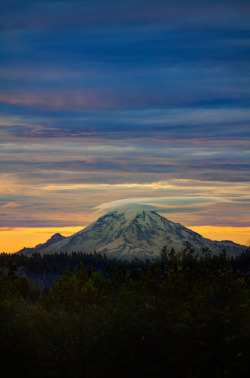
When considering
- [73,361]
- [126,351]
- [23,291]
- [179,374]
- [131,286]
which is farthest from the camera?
[23,291]

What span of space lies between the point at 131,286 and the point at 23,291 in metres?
118

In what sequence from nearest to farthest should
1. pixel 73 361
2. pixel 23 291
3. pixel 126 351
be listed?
pixel 126 351
pixel 73 361
pixel 23 291

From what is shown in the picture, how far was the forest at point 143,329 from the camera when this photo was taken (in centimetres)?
4638

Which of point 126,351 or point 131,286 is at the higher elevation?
point 131,286

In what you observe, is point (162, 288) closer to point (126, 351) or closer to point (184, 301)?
point (184, 301)

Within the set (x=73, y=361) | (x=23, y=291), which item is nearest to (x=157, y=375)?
(x=73, y=361)

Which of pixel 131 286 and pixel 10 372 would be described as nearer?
pixel 10 372

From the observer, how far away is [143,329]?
162ft

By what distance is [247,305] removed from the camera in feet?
169

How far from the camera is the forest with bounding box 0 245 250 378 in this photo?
46.4 metres

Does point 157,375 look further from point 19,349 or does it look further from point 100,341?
point 19,349

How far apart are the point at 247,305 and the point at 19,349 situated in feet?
84.9

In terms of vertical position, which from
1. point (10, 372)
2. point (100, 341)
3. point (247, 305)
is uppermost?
point (247, 305)

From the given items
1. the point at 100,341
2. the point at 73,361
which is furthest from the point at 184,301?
the point at 73,361
